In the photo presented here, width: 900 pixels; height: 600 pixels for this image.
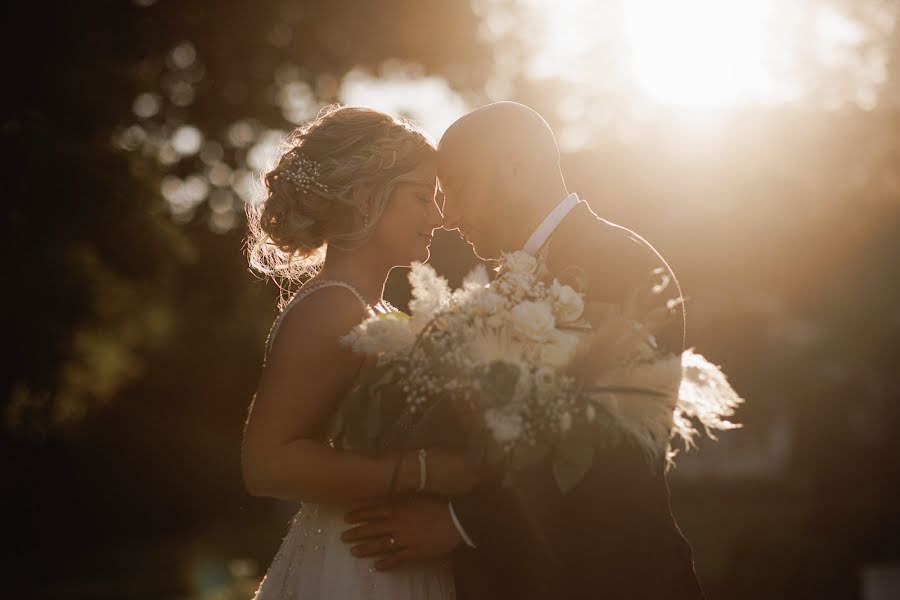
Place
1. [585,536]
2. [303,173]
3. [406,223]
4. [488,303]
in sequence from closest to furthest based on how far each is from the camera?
[488,303], [585,536], [303,173], [406,223]

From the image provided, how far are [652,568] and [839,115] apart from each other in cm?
1128

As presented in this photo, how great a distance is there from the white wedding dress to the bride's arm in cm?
20

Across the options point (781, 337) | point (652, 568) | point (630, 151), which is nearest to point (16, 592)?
point (630, 151)

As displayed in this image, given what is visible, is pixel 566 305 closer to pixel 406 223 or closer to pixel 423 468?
pixel 423 468

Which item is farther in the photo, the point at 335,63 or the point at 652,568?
the point at 335,63

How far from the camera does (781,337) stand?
20.1m

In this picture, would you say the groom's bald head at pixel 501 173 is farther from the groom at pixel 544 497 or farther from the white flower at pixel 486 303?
the white flower at pixel 486 303

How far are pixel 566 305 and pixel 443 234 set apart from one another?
650 cm

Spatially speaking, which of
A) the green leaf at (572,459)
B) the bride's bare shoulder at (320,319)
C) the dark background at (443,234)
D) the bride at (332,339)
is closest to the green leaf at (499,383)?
the green leaf at (572,459)

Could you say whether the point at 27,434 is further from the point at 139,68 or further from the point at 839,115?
the point at 839,115

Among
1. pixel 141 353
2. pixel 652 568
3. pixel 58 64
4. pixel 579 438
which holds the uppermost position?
pixel 141 353

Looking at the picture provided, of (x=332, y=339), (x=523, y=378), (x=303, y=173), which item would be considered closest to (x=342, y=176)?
(x=303, y=173)

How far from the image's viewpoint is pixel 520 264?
359cm

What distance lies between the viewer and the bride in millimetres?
3754
